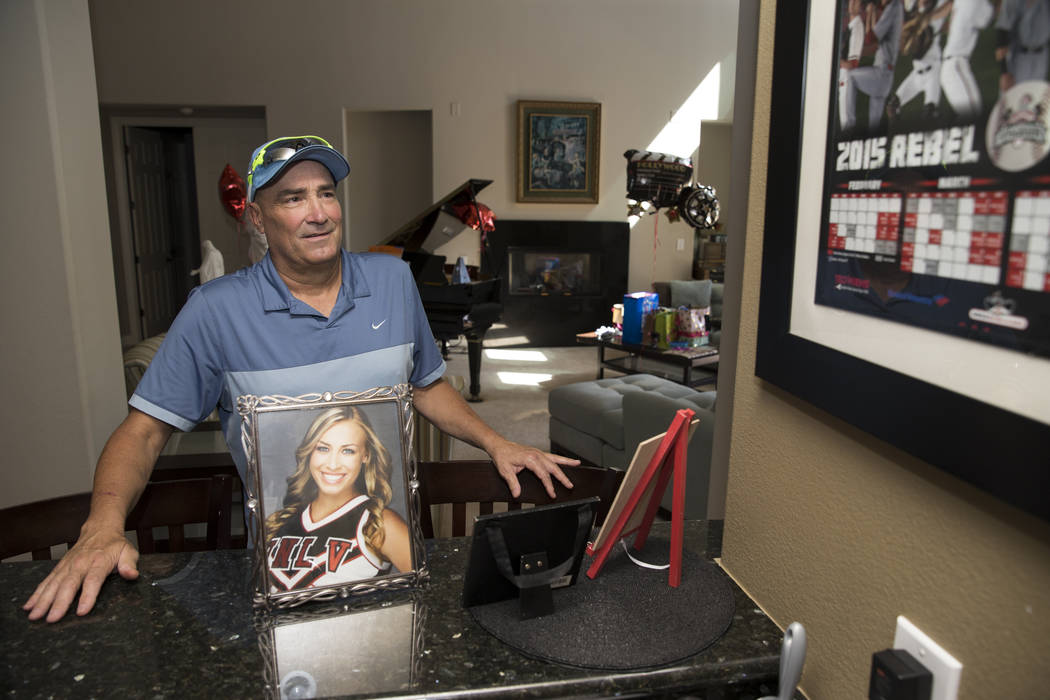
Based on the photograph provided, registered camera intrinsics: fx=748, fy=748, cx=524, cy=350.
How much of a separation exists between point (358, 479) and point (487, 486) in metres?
0.53

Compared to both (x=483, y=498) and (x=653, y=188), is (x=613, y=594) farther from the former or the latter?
(x=653, y=188)

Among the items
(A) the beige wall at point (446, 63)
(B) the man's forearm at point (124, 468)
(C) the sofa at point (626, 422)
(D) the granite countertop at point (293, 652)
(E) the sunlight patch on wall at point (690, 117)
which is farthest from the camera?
→ (E) the sunlight patch on wall at point (690, 117)

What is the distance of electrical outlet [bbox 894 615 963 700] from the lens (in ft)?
2.32

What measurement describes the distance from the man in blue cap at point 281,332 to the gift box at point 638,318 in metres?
4.91

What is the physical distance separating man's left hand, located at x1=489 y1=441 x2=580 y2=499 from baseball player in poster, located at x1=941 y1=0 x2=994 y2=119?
3.19ft

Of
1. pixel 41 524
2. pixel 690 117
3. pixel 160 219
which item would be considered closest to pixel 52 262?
pixel 41 524

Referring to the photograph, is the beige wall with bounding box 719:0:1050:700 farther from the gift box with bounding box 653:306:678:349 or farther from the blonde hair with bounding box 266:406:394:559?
the gift box with bounding box 653:306:678:349

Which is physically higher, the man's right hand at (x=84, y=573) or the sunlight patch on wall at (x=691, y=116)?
the sunlight patch on wall at (x=691, y=116)

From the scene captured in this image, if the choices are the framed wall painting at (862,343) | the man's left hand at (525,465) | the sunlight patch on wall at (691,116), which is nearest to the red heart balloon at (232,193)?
the man's left hand at (525,465)

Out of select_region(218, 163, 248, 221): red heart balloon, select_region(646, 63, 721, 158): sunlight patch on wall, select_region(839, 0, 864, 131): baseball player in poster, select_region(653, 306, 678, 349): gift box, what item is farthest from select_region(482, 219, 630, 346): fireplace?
select_region(839, 0, 864, 131): baseball player in poster

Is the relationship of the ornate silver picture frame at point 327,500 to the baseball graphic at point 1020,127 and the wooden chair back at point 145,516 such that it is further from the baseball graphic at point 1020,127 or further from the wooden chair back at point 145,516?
the baseball graphic at point 1020,127

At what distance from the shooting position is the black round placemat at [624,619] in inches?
36.9

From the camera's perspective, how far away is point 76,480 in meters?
3.02

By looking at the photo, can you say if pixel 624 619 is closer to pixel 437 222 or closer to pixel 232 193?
pixel 232 193
